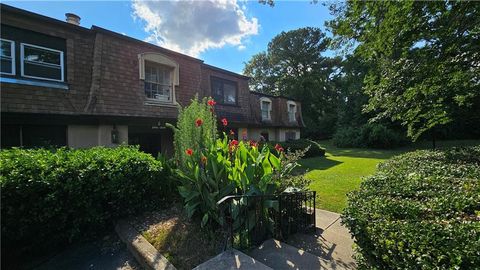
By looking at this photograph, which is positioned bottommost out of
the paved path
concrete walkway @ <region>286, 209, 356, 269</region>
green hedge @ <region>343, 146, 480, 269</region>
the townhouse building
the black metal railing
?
the paved path

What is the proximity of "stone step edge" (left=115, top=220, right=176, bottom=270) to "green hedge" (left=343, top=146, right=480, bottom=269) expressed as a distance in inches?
90.0

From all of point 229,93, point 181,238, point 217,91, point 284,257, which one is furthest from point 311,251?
point 229,93

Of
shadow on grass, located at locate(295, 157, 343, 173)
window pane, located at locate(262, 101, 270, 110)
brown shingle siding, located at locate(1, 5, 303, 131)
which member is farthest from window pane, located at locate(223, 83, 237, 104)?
shadow on grass, located at locate(295, 157, 343, 173)

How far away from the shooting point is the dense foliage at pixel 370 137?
72.0 feet

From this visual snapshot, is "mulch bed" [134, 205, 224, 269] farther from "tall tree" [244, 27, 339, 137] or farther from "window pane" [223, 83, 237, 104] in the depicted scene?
"tall tree" [244, 27, 339, 137]

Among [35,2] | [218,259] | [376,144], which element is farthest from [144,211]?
[376,144]

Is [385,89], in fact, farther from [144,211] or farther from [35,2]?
[35,2]

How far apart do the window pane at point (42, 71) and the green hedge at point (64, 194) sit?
4211 mm

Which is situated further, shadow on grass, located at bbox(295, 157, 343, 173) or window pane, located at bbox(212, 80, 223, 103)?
window pane, located at bbox(212, 80, 223, 103)

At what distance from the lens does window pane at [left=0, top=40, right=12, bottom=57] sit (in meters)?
6.48

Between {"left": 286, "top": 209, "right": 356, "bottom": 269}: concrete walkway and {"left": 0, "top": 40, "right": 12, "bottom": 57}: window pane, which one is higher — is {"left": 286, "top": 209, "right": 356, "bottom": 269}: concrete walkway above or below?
below

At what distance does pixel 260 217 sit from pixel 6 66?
8024 mm

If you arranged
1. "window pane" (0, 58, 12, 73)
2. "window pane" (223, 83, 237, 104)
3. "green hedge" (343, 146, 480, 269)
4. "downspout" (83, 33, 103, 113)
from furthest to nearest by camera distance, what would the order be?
1. "window pane" (223, 83, 237, 104)
2. "downspout" (83, 33, 103, 113)
3. "window pane" (0, 58, 12, 73)
4. "green hedge" (343, 146, 480, 269)

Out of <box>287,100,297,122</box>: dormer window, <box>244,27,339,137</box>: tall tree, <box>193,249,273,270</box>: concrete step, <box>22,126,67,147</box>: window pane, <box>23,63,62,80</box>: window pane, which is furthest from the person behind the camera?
<box>244,27,339,137</box>: tall tree
